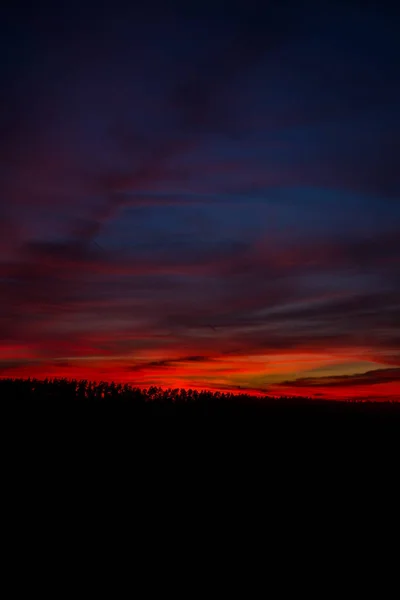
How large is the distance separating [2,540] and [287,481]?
23.3 ft

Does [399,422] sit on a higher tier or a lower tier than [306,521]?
higher

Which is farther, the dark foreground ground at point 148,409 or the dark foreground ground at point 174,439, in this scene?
the dark foreground ground at point 148,409

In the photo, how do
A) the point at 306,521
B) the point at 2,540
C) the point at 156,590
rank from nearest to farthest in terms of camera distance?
the point at 156,590 < the point at 2,540 < the point at 306,521

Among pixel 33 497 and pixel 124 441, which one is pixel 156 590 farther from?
pixel 124 441

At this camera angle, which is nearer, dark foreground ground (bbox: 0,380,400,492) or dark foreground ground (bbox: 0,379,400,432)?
dark foreground ground (bbox: 0,380,400,492)

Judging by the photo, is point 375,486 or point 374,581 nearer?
point 374,581

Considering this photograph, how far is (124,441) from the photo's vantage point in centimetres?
1600

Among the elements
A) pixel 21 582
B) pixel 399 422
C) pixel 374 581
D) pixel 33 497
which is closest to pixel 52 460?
pixel 33 497

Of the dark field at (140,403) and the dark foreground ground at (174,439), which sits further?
the dark field at (140,403)

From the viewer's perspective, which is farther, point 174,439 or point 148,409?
point 148,409

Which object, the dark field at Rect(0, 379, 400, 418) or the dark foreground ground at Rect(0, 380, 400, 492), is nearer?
the dark foreground ground at Rect(0, 380, 400, 492)

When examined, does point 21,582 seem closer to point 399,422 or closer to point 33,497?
point 33,497

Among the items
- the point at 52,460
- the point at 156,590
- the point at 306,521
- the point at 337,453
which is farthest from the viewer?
the point at 337,453

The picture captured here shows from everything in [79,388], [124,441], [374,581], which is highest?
[79,388]
